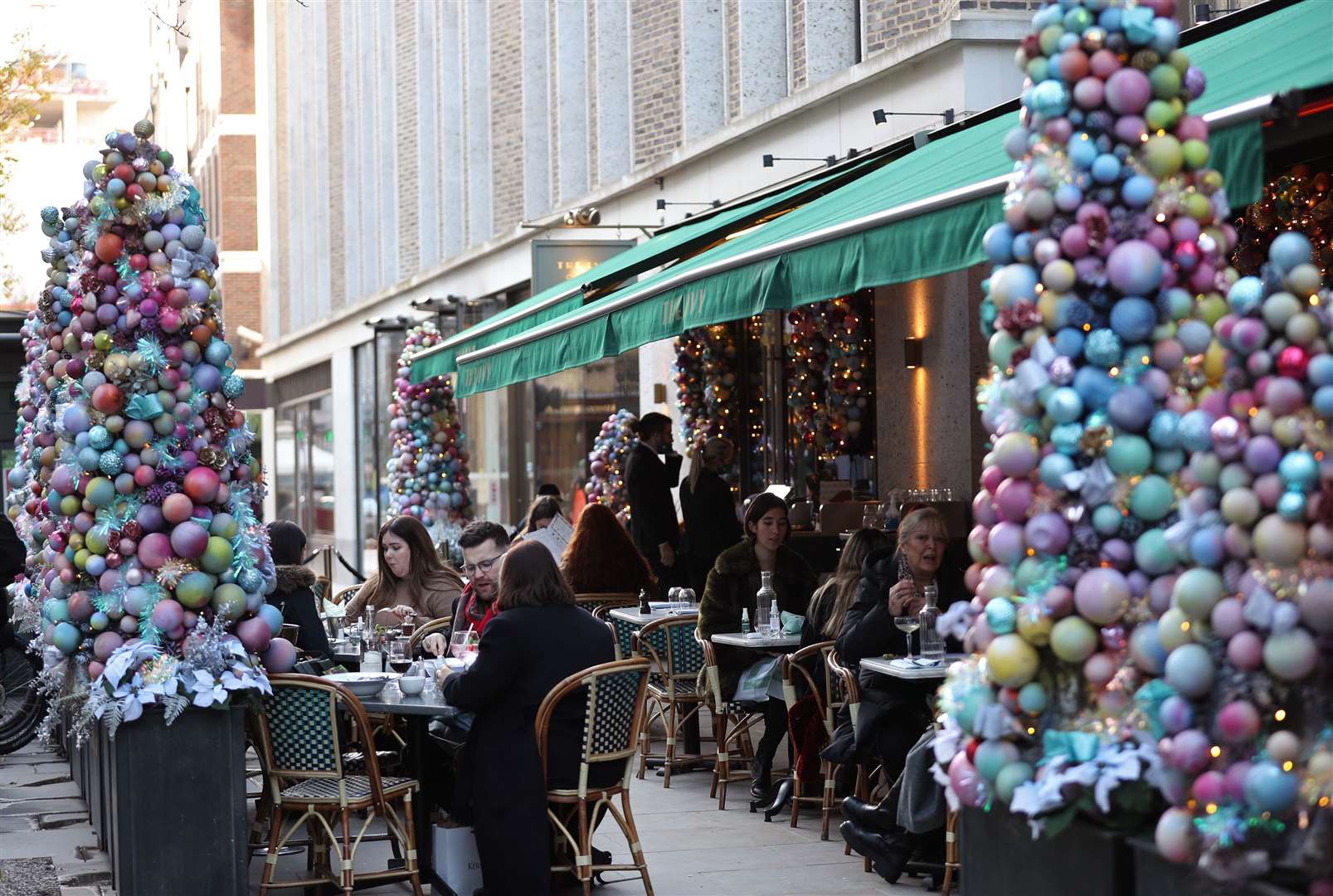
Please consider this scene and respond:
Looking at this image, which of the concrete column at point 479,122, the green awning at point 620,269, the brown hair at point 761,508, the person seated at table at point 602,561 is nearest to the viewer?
the brown hair at point 761,508

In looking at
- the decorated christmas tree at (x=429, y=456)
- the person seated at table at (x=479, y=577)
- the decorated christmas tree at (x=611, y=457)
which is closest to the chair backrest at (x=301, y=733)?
the person seated at table at (x=479, y=577)

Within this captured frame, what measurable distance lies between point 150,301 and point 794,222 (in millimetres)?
2752

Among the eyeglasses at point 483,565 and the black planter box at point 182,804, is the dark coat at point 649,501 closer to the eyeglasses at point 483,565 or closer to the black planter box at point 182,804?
the eyeglasses at point 483,565

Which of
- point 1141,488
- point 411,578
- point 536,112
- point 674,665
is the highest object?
point 536,112

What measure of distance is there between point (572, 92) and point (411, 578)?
12.6 meters

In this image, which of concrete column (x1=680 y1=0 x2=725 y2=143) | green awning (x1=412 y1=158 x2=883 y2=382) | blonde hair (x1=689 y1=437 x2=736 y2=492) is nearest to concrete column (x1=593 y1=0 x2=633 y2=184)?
concrete column (x1=680 y1=0 x2=725 y2=143)

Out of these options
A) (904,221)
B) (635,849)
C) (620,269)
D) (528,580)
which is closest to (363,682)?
(528,580)

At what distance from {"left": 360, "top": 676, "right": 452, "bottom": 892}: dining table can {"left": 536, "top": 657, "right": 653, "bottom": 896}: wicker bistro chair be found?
1.94 ft

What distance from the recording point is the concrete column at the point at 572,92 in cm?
2128

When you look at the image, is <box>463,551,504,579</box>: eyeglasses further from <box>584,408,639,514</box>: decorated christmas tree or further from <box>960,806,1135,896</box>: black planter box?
<box>584,408,639,514</box>: decorated christmas tree

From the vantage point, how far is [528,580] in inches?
266

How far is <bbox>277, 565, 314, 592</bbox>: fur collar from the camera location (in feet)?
27.3

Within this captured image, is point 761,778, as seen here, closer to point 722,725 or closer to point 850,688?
point 722,725

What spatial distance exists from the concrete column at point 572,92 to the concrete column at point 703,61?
3.72 metres
